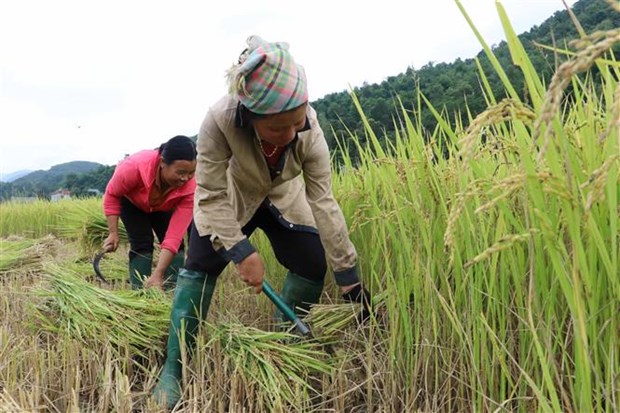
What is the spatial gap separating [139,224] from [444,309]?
2.66 metres

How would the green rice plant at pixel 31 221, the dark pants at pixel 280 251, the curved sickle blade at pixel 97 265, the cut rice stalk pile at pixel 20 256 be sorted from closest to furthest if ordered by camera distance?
the dark pants at pixel 280 251 → the curved sickle blade at pixel 97 265 → the cut rice stalk pile at pixel 20 256 → the green rice plant at pixel 31 221

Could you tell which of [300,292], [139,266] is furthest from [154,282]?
[300,292]

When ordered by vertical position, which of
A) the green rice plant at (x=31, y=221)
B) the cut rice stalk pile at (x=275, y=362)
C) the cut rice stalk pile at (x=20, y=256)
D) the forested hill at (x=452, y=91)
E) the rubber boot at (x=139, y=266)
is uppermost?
the forested hill at (x=452, y=91)

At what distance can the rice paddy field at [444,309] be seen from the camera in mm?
801

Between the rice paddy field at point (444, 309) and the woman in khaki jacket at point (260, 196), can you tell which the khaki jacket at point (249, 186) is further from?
the rice paddy field at point (444, 309)

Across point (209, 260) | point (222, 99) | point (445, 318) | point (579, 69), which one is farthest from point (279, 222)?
point (579, 69)

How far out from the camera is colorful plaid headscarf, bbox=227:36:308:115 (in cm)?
149

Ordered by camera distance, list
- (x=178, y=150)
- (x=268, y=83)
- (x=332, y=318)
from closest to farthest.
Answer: (x=268, y=83)
(x=332, y=318)
(x=178, y=150)

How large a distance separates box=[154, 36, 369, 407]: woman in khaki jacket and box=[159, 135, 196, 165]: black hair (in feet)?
2.95

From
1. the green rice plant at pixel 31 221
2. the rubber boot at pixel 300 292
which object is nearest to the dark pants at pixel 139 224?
the rubber boot at pixel 300 292

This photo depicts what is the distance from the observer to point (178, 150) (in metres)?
2.88

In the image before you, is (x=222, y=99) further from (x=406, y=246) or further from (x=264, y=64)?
(x=406, y=246)

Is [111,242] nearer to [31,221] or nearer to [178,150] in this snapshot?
[178,150]

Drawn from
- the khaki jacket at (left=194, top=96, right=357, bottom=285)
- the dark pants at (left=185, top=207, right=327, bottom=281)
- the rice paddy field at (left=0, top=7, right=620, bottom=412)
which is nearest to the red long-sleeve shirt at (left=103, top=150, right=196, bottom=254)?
the rice paddy field at (left=0, top=7, right=620, bottom=412)
